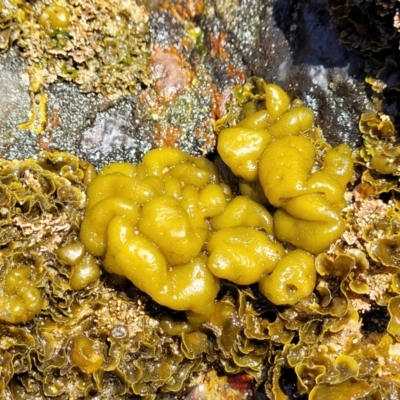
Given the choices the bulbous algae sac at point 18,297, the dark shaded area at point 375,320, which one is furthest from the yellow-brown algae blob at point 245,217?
the bulbous algae sac at point 18,297

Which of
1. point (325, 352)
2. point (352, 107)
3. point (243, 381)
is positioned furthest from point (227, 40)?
point (243, 381)

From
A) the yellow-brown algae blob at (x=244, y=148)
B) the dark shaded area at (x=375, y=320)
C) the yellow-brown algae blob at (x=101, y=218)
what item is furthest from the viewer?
the dark shaded area at (x=375, y=320)

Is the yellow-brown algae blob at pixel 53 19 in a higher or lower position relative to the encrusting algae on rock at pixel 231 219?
higher

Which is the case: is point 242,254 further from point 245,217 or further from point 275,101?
point 275,101

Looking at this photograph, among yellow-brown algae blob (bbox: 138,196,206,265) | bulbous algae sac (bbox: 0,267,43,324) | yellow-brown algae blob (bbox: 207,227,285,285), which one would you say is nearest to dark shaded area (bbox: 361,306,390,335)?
yellow-brown algae blob (bbox: 207,227,285,285)

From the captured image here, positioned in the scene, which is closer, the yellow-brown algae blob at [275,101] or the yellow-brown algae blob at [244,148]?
the yellow-brown algae blob at [244,148]

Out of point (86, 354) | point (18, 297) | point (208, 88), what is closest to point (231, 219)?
point (208, 88)

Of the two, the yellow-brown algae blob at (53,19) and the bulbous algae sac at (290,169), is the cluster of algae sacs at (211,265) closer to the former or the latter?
the bulbous algae sac at (290,169)
